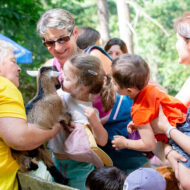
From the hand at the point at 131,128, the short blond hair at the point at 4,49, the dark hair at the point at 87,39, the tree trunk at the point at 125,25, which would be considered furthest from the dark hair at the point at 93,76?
the tree trunk at the point at 125,25

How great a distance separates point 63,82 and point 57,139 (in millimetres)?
456

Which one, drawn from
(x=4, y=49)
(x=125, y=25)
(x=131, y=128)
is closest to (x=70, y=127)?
(x=131, y=128)

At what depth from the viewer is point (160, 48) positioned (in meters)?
19.0

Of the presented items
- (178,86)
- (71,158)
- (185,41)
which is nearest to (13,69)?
(71,158)

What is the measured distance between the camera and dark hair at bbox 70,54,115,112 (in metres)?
2.03

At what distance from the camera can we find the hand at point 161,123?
183 centimetres

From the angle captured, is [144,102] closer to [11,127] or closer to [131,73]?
[131,73]

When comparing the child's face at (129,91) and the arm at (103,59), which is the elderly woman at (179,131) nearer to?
the child's face at (129,91)

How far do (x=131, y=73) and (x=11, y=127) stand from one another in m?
0.87

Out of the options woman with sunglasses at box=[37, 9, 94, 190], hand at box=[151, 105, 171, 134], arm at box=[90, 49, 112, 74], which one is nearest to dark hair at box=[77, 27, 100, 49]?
woman with sunglasses at box=[37, 9, 94, 190]

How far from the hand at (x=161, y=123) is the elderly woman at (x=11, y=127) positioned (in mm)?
694

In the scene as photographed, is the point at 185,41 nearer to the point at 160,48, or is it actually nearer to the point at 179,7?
the point at 160,48

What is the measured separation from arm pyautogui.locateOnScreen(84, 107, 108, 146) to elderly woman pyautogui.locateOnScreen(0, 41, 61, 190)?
24 centimetres

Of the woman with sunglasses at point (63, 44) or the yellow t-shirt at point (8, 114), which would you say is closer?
the yellow t-shirt at point (8, 114)
